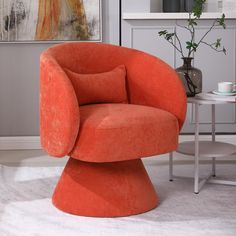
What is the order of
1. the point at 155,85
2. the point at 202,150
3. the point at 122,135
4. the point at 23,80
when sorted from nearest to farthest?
the point at 122,135, the point at 155,85, the point at 202,150, the point at 23,80

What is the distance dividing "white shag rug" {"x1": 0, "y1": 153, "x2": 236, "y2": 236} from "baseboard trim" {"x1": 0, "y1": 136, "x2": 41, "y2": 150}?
0.83 metres

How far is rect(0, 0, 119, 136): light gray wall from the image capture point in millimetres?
4301

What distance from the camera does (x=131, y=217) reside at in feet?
9.09

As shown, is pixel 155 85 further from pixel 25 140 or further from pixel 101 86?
pixel 25 140

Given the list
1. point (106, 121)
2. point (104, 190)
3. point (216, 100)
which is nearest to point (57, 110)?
point (106, 121)

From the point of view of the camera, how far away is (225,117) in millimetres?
4414

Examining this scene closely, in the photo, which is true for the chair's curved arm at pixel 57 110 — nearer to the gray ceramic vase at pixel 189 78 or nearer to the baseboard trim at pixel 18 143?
the gray ceramic vase at pixel 189 78

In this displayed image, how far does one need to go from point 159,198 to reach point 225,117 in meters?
1.54

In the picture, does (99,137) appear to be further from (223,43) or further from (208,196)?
(223,43)

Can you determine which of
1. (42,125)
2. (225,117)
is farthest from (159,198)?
(225,117)

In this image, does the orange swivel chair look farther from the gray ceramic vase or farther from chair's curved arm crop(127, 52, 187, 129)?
the gray ceramic vase

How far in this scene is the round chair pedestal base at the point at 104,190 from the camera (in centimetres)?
278

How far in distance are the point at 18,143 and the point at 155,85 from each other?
167cm

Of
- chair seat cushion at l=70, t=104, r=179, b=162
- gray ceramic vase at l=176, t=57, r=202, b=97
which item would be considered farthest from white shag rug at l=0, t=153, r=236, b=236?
gray ceramic vase at l=176, t=57, r=202, b=97
